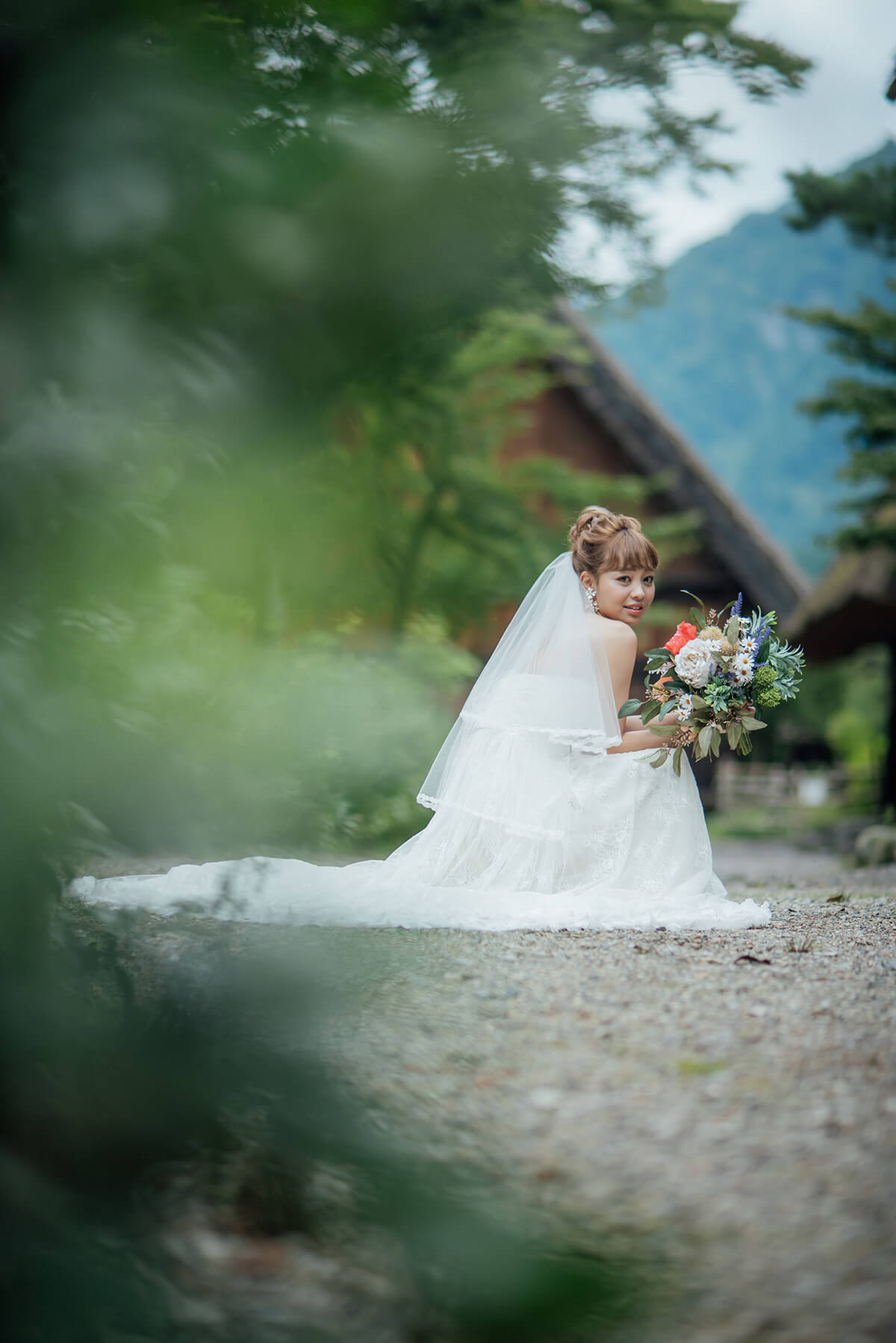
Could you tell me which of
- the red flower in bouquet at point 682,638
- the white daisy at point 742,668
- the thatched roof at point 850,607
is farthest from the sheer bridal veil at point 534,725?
the thatched roof at point 850,607

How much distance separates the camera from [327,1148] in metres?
0.56

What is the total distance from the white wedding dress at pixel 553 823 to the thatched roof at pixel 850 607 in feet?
20.5

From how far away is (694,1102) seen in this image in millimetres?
2279

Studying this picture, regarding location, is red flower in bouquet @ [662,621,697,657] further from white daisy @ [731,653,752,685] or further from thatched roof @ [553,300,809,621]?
thatched roof @ [553,300,809,621]

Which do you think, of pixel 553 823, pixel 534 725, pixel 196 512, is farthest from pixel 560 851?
pixel 196 512

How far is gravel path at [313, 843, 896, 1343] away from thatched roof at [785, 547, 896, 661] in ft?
25.5

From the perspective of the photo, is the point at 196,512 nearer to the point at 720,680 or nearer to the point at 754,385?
the point at 720,680

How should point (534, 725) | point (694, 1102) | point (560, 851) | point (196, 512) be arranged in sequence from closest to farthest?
point (196, 512), point (694, 1102), point (560, 851), point (534, 725)

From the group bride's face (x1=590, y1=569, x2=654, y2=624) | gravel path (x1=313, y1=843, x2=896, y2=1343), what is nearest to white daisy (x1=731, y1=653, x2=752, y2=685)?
bride's face (x1=590, y1=569, x2=654, y2=624)

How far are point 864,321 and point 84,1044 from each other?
34.9ft

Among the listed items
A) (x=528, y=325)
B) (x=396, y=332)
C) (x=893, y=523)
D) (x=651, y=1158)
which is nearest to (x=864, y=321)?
(x=893, y=523)

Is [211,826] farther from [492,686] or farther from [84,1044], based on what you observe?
[492,686]

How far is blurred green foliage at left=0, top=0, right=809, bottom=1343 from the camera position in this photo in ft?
1.87

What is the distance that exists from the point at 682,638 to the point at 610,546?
24.6 inches
